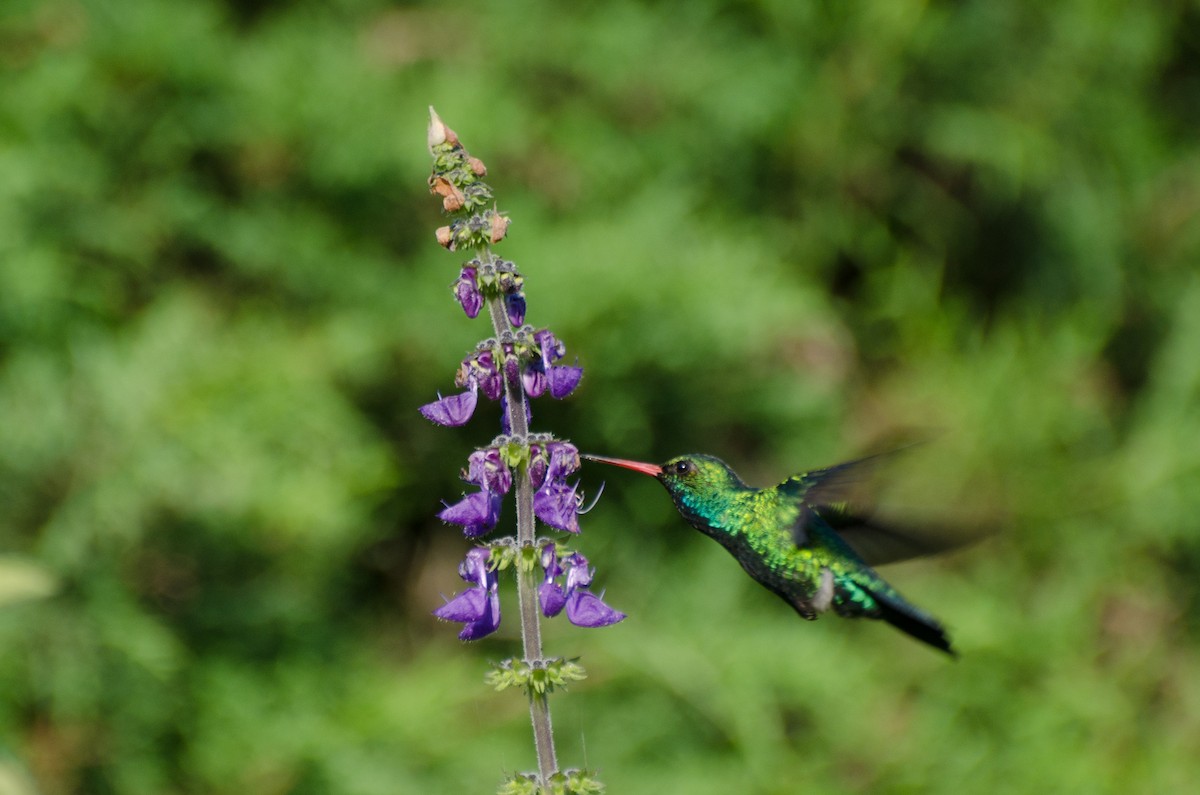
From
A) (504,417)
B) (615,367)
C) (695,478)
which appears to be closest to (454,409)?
(504,417)

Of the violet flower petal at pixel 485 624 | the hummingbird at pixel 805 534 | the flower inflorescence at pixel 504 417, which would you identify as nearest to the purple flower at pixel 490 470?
the flower inflorescence at pixel 504 417

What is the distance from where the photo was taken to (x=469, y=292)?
109cm

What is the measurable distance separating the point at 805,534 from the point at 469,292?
723mm

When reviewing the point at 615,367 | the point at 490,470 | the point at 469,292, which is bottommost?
the point at 490,470

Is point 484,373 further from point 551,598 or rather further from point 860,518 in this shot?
point 860,518

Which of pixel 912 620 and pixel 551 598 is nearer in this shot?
pixel 551 598

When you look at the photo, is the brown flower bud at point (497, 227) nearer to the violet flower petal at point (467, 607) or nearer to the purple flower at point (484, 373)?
the purple flower at point (484, 373)

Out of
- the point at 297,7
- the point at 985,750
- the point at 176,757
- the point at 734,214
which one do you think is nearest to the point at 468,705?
the point at 176,757

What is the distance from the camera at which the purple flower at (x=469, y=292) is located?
3.56ft

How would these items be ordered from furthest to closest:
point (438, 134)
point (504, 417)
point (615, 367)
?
point (615, 367) < point (504, 417) < point (438, 134)

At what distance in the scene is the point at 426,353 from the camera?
301 centimetres

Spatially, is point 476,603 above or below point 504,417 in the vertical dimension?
below

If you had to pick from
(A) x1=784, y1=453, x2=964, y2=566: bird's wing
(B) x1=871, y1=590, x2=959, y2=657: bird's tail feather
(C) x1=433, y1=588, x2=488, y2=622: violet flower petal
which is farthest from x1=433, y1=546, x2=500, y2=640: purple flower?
(B) x1=871, y1=590, x2=959, y2=657: bird's tail feather

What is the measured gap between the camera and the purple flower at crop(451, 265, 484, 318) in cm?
108
